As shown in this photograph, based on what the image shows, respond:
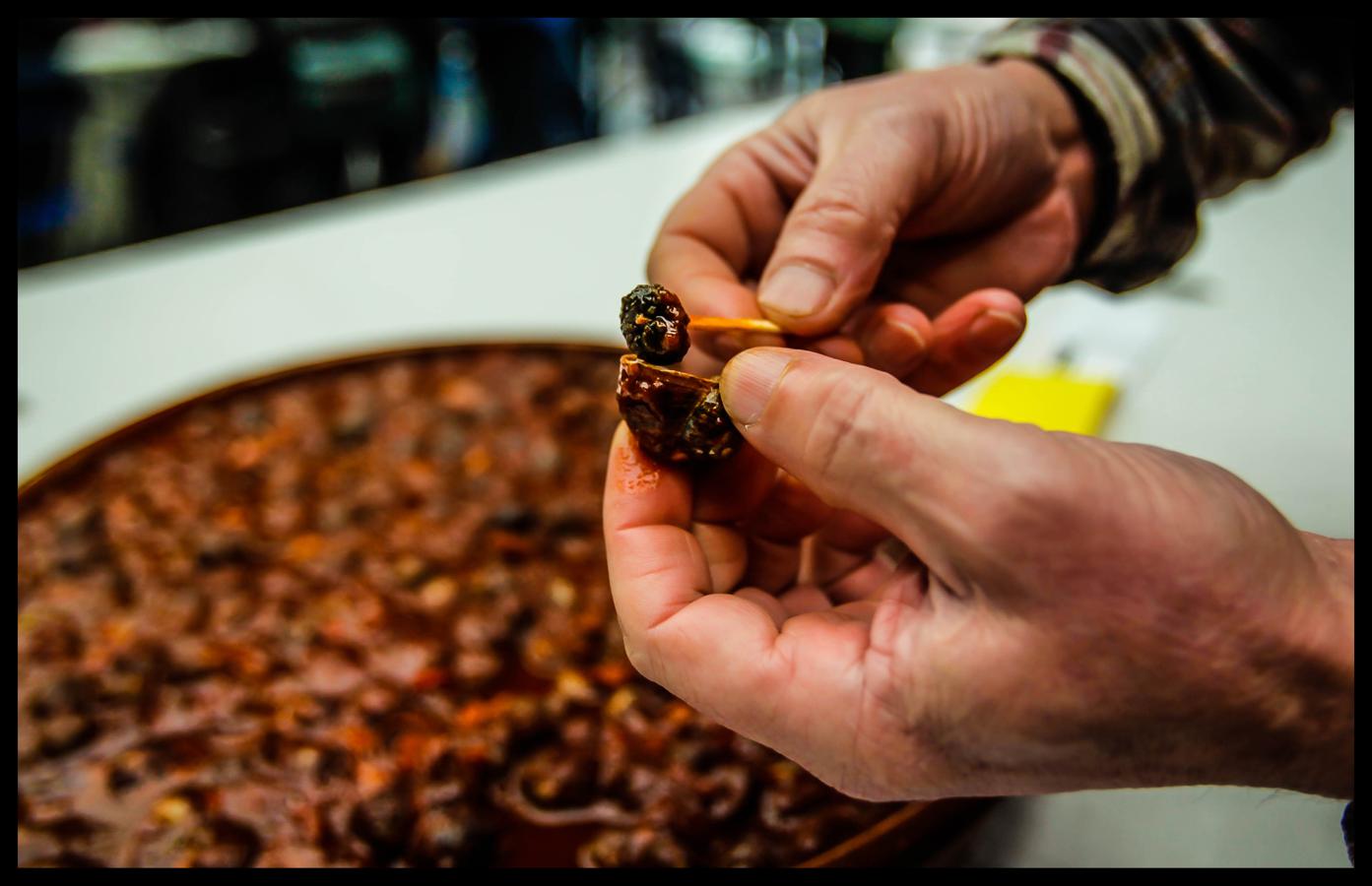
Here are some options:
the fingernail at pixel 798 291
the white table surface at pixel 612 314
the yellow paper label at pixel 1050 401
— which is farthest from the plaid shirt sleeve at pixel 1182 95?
the fingernail at pixel 798 291

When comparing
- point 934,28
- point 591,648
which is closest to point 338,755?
point 591,648

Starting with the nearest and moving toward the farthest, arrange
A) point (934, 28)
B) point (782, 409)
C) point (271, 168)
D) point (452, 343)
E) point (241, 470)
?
1. point (782, 409)
2. point (241, 470)
3. point (452, 343)
4. point (271, 168)
5. point (934, 28)

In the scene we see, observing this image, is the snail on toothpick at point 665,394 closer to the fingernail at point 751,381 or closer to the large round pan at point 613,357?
the fingernail at point 751,381

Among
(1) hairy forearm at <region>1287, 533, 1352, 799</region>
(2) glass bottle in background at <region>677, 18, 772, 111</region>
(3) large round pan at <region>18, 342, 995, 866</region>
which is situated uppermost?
(2) glass bottle in background at <region>677, 18, 772, 111</region>

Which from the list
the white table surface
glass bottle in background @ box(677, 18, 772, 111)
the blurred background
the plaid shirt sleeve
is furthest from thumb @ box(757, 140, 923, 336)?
glass bottle in background @ box(677, 18, 772, 111)

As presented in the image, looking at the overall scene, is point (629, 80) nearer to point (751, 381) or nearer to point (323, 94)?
point (323, 94)

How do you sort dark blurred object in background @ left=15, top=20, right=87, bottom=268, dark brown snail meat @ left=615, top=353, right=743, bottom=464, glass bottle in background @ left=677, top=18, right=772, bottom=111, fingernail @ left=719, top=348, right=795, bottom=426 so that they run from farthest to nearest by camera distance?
glass bottle in background @ left=677, top=18, right=772, bottom=111, dark blurred object in background @ left=15, top=20, right=87, bottom=268, dark brown snail meat @ left=615, top=353, right=743, bottom=464, fingernail @ left=719, top=348, right=795, bottom=426

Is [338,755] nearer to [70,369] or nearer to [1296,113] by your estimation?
[70,369]

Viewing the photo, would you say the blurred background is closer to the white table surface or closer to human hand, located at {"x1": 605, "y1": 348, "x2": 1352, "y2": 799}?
the white table surface
